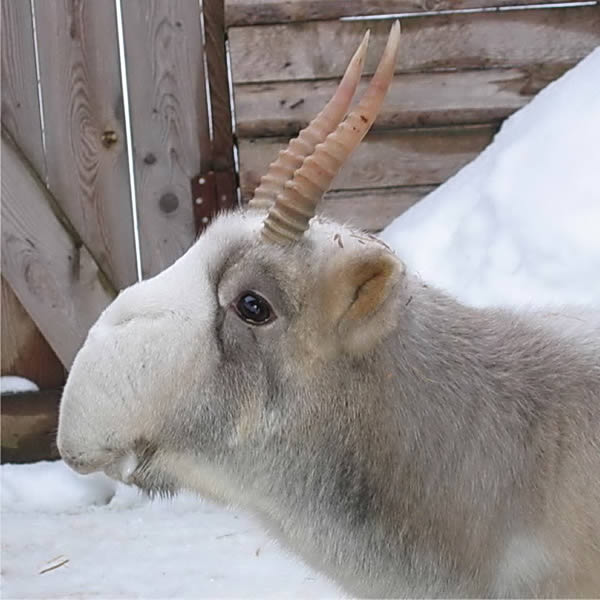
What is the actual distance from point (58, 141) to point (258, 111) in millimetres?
821

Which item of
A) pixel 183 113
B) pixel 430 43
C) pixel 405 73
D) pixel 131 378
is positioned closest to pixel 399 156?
pixel 405 73

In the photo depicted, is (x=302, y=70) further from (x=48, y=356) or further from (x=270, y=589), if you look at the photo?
(x=270, y=589)

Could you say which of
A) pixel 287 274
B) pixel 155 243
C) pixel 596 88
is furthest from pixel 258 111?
pixel 287 274

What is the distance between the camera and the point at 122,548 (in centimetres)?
335

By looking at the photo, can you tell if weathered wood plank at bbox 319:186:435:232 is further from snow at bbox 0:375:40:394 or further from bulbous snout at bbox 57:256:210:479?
bulbous snout at bbox 57:256:210:479

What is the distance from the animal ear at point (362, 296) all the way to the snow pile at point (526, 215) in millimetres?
1532

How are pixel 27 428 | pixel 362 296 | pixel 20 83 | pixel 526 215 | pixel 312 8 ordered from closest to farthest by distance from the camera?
pixel 362 296, pixel 526 215, pixel 312 8, pixel 20 83, pixel 27 428

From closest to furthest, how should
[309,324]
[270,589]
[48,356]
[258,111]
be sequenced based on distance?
[309,324] → [270,589] → [258,111] → [48,356]

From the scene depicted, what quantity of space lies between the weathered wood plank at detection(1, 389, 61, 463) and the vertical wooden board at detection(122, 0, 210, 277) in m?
0.71

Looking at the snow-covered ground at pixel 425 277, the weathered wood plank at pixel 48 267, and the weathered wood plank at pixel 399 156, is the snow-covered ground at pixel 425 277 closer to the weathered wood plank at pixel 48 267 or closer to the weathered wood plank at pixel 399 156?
the weathered wood plank at pixel 399 156

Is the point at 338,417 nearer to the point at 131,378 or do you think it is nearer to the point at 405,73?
the point at 131,378

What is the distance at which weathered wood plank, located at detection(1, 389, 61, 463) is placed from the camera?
399 centimetres

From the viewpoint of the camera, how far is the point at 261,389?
1.81 m

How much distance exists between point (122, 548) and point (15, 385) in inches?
40.3
